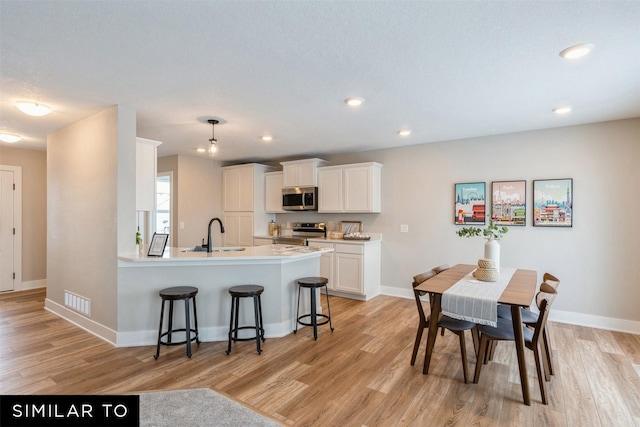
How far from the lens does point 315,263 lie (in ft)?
13.0

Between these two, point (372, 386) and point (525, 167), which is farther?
point (525, 167)

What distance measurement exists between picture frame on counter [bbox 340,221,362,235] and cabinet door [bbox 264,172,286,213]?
1208 mm

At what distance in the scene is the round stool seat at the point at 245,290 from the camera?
3.11 meters

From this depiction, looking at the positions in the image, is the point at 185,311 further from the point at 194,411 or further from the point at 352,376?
the point at 352,376

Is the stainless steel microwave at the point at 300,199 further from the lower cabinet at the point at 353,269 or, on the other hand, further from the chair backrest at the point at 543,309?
the chair backrest at the point at 543,309

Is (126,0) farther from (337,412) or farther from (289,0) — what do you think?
(337,412)

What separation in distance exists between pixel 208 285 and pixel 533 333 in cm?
290

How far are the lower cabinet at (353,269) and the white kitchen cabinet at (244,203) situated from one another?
1.53m

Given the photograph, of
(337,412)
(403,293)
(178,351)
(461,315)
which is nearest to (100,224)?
(178,351)

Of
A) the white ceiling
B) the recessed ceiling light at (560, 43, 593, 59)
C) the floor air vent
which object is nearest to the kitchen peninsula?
the floor air vent

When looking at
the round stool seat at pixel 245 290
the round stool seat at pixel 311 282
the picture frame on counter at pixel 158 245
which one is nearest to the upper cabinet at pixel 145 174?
the picture frame on counter at pixel 158 245

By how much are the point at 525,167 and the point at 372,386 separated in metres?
3.37

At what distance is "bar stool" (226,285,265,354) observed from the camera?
3.09m

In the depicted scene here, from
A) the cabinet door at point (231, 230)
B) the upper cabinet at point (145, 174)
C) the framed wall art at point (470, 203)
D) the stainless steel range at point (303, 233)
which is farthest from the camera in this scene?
the cabinet door at point (231, 230)
